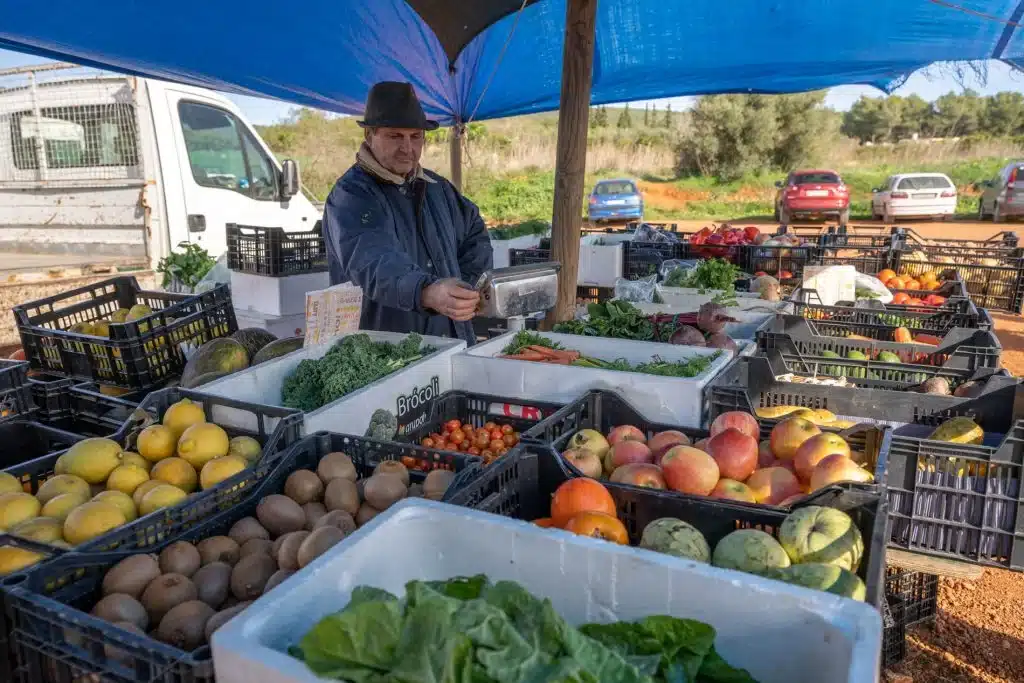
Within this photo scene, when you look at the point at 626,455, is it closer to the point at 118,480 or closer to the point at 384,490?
the point at 384,490

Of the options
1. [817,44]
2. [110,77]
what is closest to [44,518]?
[110,77]

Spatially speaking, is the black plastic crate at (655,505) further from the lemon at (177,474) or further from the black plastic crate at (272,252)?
the black plastic crate at (272,252)

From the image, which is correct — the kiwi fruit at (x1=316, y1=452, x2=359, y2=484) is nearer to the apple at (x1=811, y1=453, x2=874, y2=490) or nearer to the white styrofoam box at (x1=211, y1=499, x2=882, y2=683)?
the white styrofoam box at (x1=211, y1=499, x2=882, y2=683)

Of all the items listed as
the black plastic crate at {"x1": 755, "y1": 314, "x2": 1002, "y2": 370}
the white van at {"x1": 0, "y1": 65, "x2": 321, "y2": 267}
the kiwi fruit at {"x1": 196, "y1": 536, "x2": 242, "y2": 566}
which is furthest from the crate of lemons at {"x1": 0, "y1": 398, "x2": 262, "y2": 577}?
the white van at {"x1": 0, "y1": 65, "x2": 321, "y2": 267}

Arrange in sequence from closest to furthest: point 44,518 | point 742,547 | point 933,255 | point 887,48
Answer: point 742,547 → point 44,518 → point 887,48 → point 933,255

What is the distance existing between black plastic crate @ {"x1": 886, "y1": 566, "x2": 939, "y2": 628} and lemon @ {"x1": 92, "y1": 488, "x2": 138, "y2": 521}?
3.10m

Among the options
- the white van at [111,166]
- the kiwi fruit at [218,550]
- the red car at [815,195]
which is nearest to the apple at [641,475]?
the kiwi fruit at [218,550]

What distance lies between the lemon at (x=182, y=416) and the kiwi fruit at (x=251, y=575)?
2.95 ft

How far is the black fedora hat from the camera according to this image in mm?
3445

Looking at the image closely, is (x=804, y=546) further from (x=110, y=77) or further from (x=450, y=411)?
(x=110, y=77)

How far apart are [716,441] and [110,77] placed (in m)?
6.83

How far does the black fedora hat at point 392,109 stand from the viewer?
3445mm

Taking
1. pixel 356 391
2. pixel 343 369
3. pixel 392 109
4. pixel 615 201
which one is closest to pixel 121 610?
pixel 356 391

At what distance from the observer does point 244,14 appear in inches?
195
